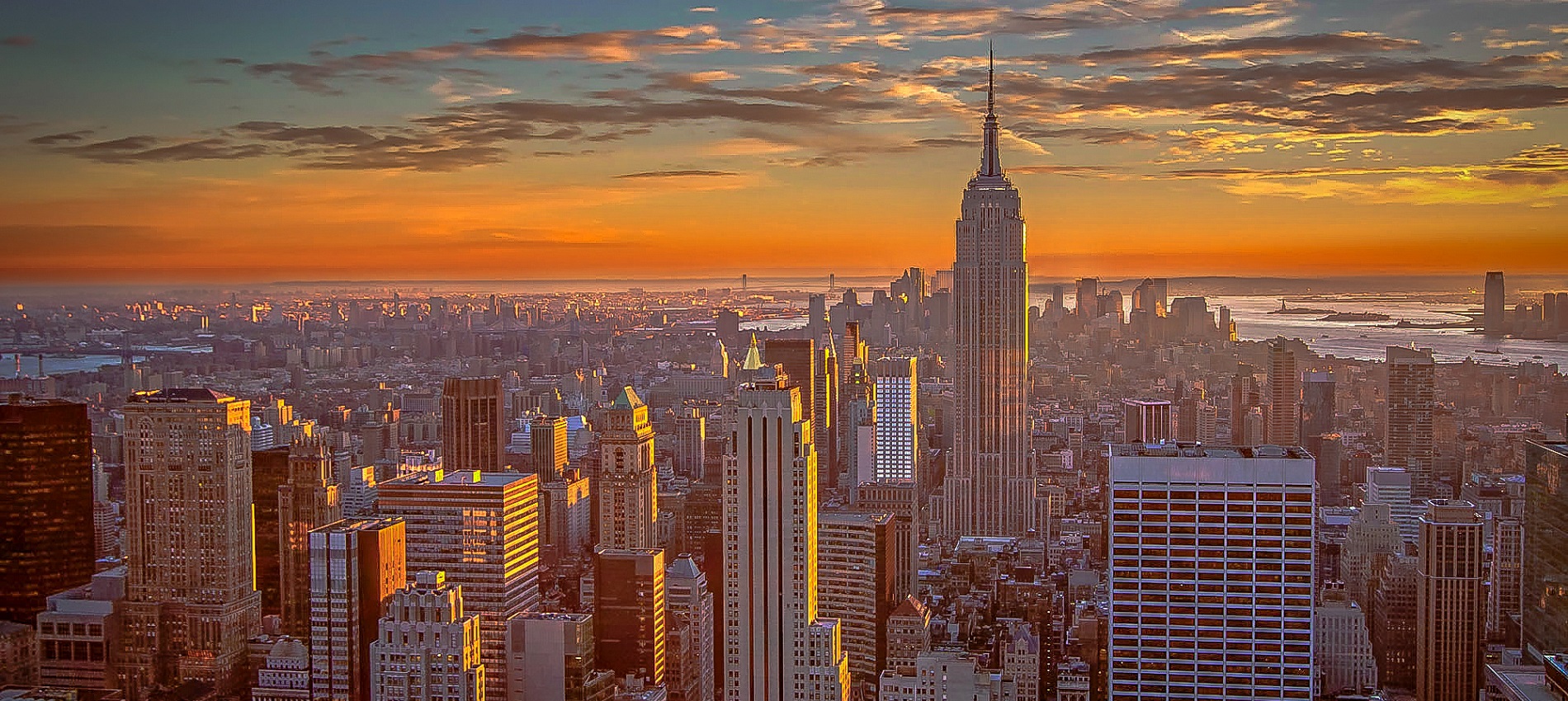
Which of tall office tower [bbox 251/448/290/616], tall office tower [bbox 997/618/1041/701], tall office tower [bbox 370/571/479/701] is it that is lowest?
tall office tower [bbox 997/618/1041/701]

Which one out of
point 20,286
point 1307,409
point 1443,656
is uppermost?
point 20,286

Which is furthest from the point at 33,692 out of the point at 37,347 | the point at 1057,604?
the point at 1057,604

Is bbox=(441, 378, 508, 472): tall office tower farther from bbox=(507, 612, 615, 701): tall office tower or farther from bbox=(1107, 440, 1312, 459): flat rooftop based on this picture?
bbox=(1107, 440, 1312, 459): flat rooftop

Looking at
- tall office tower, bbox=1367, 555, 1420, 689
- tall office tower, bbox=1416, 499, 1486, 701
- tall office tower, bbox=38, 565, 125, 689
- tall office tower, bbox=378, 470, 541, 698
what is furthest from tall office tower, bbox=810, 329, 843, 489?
tall office tower, bbox=38, 565, 125, 689

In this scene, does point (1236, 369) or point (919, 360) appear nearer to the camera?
point (1236, 369)

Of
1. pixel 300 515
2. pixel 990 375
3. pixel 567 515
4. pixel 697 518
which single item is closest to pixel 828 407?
pixel 567 515

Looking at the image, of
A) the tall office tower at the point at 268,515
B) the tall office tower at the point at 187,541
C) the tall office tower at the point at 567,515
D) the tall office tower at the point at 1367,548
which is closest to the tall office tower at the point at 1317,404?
the tall office tower at the point at 1367,548

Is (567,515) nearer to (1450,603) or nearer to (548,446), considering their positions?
(548,446)

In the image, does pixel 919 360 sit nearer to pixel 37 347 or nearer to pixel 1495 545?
pixel 1495 545
